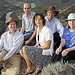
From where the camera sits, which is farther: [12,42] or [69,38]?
[12,42]

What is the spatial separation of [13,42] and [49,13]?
1.48m

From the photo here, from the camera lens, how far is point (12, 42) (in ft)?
11.9

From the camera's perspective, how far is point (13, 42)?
357cm

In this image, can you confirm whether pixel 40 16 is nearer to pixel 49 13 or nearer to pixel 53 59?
pixel 49 13

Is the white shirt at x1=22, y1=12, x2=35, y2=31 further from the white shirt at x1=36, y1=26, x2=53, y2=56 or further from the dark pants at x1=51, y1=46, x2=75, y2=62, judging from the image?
the dark pants at x1=51, y1=46, x2=75, y2=62

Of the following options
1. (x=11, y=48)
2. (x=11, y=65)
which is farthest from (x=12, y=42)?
(x=11, y=65)


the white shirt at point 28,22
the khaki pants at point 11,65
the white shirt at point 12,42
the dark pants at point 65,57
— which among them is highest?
the white shirt at point 28,22

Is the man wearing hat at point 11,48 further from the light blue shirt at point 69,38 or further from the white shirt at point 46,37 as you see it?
the light blue shirt at point 69,38

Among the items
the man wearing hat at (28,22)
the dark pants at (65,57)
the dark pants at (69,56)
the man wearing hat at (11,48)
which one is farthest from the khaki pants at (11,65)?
the man wearing hat at (28,22)

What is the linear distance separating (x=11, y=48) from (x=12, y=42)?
0.17 meters

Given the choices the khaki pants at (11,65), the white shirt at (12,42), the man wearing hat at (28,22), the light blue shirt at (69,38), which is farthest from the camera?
the man wearing hat at (28,22)

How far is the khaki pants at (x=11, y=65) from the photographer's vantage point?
3399 mm

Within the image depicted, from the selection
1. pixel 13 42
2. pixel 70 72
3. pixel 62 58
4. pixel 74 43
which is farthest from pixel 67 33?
pixel 13 42

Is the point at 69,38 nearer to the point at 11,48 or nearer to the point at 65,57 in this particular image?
the point at 65,57
